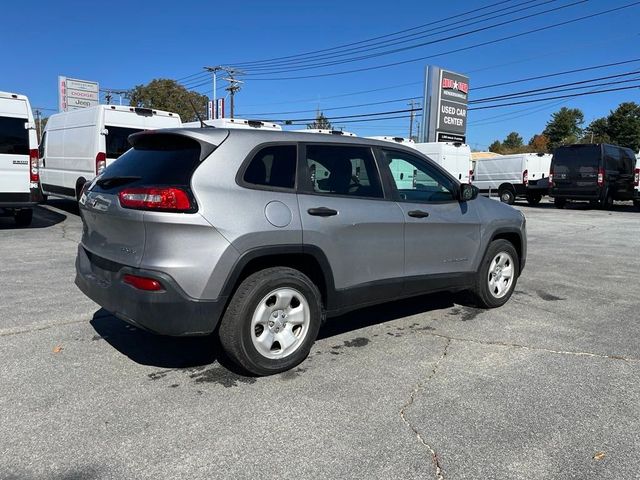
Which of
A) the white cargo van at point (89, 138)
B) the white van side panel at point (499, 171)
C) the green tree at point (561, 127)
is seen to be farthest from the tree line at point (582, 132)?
the white cargo van at point (89, 138)

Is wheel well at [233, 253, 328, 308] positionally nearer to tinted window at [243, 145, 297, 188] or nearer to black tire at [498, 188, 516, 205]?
tinted window at [243, 145, 297, 188]

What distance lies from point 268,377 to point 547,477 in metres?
1.89

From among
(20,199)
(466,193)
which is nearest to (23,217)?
(20,199)

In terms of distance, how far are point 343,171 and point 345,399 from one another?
1.79 metres

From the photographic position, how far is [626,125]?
67.7 metres

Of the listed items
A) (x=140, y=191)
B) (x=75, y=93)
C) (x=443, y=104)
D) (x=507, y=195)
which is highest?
(x=75, y=93)

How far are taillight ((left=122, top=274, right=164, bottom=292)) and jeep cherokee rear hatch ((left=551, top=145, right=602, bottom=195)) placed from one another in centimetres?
2049

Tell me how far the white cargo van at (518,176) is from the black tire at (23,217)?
1990 cm

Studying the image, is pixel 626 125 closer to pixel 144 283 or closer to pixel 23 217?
pixel 23 217

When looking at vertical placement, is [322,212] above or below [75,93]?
below

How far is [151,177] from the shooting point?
143 inches

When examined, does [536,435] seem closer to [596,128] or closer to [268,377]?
[268,377]

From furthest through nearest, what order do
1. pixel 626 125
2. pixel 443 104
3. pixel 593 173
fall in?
1. pixel 626 125
2. pixel 443 104
3. pixel 593 173

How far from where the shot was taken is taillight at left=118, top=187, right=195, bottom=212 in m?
3.37
